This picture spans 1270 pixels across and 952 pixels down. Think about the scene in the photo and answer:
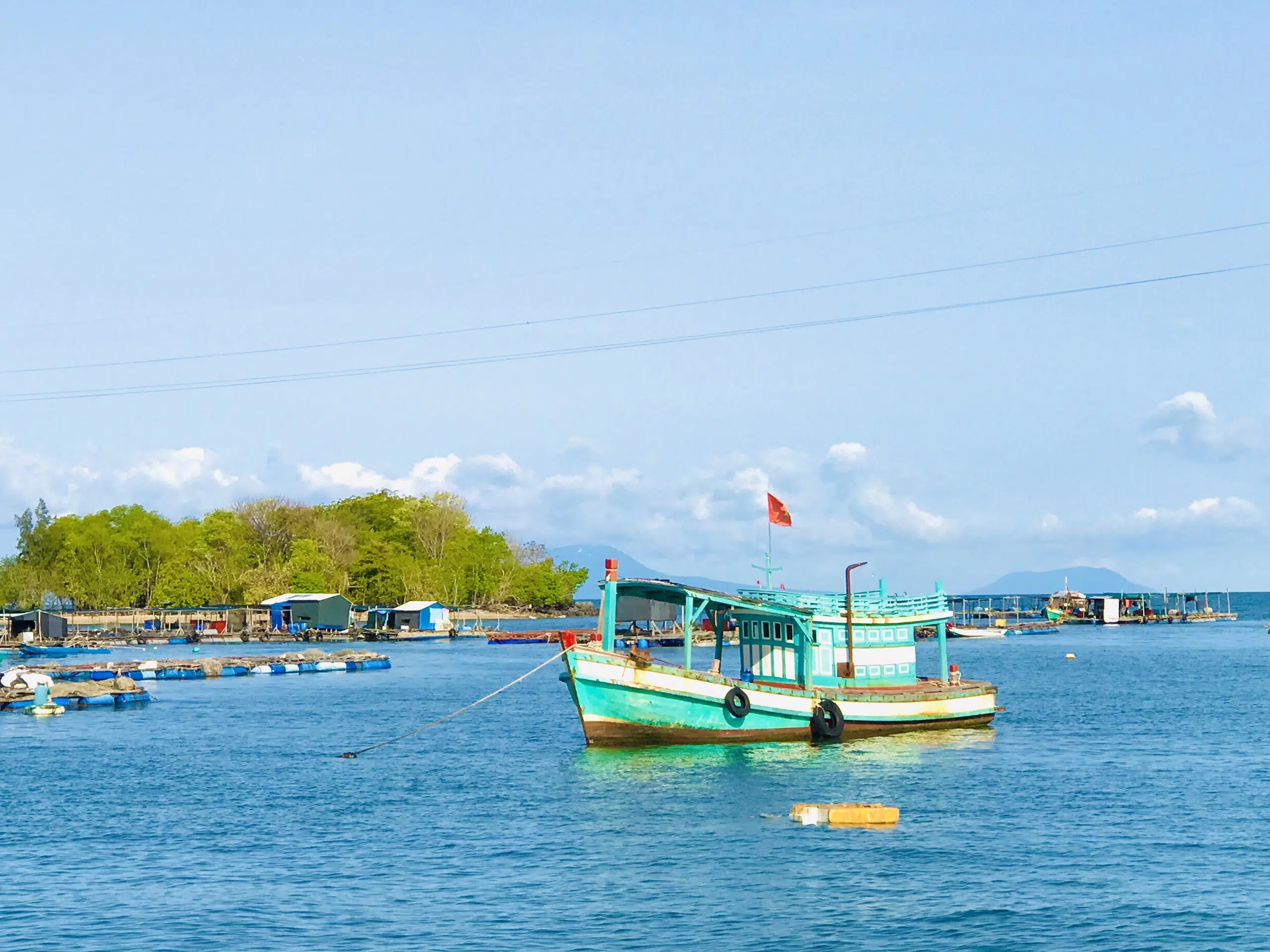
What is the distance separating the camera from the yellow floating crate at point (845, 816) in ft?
140

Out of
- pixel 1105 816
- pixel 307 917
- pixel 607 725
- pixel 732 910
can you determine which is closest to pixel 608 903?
pixel 732 910

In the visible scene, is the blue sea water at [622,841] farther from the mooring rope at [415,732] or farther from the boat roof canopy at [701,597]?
the boat roof canopy at [701,597]

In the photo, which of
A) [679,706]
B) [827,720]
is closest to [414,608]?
[679,706]

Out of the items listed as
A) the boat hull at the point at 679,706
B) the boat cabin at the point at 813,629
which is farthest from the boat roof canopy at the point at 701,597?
the boat hull at the point at 679,706

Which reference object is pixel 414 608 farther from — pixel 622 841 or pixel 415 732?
pixel 622 841

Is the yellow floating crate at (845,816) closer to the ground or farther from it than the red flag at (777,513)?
closer to the ground

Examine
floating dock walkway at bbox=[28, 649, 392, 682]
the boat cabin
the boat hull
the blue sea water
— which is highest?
the boat cabin

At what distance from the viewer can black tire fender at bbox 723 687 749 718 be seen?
57812 mm

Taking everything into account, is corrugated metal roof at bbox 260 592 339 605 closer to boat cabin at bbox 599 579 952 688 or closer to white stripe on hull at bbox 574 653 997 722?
boat cabin at bbox 599 579 952 688

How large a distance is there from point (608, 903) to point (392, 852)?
344 inches

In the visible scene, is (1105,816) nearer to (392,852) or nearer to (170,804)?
(392,852)

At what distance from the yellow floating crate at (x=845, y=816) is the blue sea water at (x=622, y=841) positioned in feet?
1.94

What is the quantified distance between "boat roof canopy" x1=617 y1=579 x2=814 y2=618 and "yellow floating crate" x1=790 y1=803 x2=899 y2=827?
15.8 meters

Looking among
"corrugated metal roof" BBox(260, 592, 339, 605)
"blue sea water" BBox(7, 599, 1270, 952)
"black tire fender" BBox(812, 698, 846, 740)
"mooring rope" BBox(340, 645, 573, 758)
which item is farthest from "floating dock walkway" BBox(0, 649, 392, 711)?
"black tire fender" BBox(812, 698, 846, 740)
